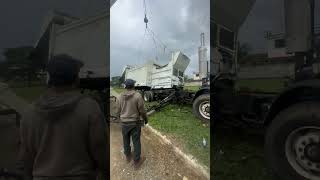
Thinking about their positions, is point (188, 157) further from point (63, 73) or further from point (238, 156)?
point (63, 73)

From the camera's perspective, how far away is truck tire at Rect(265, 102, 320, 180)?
1.85 metres

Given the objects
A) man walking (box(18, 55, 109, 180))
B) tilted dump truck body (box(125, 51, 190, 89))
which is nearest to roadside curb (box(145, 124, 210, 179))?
tilted dump truck body (box(125, 51, 190, 89))

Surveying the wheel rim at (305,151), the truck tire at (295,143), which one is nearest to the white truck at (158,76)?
the truck tire at (295,143)

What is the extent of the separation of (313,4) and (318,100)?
1.76 ft

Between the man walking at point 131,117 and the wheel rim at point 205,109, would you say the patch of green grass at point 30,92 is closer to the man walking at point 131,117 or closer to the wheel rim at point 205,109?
the man walking at point 131,117

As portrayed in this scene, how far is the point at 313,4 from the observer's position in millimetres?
1893

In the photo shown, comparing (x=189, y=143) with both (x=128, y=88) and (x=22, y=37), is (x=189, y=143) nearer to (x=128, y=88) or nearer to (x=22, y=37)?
(x=128, y=88)

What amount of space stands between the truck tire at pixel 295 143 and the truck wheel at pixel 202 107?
0.38m

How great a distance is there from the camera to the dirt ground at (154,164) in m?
2.12

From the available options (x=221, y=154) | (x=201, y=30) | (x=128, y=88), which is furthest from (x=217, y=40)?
(x=221, y=154)

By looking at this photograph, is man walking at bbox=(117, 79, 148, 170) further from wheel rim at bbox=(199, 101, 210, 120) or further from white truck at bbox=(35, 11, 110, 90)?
wheel rim at bbox=(199, 101, 210, 120)

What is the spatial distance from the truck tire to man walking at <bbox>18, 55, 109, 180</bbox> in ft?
3.39

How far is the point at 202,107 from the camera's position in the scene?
2221 millimetres

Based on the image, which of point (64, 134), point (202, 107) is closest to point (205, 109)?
point (202, 107)
